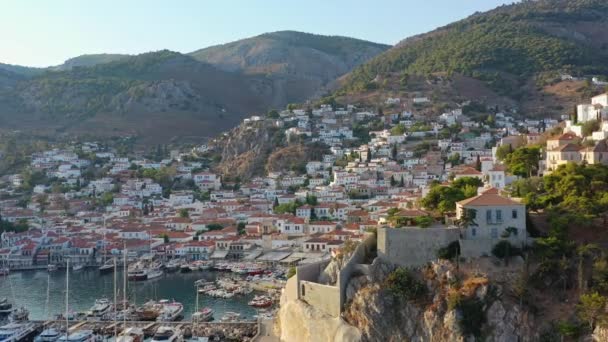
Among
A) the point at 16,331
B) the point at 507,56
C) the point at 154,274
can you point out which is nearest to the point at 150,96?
the point at 507,56

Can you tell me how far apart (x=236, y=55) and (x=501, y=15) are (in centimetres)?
9560

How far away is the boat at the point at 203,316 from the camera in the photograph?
31625 millimetres

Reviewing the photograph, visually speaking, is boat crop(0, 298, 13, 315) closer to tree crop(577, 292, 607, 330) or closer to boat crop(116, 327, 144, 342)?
boat crop(116, 327, 144, 342)

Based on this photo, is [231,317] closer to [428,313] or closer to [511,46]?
[428,313]

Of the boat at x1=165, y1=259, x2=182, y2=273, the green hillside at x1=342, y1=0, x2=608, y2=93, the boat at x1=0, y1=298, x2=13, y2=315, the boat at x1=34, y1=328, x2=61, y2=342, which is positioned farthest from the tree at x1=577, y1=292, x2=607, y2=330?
the green hillside at x1=342, y1=0, x2=608, y2=93

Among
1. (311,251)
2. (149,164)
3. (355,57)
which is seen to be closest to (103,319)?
(311,251)

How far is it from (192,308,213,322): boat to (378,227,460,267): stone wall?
10771 millimetres

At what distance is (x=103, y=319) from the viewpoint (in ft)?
108

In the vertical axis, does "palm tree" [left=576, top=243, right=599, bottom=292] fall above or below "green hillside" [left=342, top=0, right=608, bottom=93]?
below

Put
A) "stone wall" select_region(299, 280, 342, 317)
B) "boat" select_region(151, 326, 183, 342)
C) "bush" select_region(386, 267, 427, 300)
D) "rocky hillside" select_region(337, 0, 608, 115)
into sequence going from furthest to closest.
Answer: "rocky hillside" select_region(337, 0, 608, 115), "boat" select_region(151, 326, 183, 342), "stone wall" select_region(299, 280, 342, 317), "bush" select_region(386, 267, 427, 300)

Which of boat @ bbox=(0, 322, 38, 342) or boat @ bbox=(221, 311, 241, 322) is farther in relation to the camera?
boat @ bbox=(221, 311, 241, 322)

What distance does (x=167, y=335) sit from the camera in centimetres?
2942

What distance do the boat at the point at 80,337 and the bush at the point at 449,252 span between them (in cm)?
1384

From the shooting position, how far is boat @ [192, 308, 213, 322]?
31.6 m
